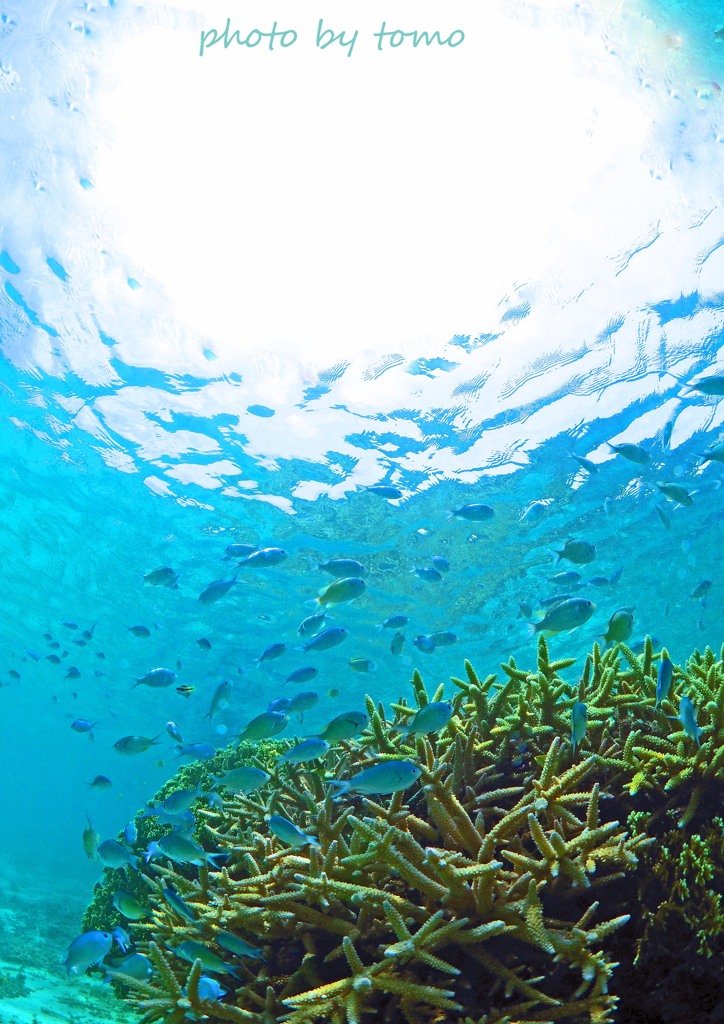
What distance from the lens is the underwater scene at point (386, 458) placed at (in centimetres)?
312

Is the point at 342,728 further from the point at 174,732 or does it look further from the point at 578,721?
the point at 174,732

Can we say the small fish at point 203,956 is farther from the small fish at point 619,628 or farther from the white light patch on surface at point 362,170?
the white light patch on surface at point 362,170

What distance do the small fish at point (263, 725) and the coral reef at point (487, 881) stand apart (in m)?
1.05

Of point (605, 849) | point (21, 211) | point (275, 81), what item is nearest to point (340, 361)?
point (275, 81)

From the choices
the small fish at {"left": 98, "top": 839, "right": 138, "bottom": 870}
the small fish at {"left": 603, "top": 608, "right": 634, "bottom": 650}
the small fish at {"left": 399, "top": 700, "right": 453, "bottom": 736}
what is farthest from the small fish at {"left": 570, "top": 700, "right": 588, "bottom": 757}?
the small fish at {"left": 98, "top": 839, "right": 138, "bottom": 870}

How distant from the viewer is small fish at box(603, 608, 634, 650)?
508 centimetres

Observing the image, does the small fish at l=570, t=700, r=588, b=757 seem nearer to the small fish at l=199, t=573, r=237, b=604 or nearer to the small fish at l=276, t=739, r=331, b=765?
the small fish at l=276, t=739, r=331, b=765

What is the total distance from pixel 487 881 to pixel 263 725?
298 centimetres

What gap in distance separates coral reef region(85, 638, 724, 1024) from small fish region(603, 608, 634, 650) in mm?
564

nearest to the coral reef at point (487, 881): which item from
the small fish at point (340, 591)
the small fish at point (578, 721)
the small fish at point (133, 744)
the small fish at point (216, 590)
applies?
the small fish at point (578, 721)

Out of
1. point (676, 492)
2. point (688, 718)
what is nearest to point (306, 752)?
point (688, 718)

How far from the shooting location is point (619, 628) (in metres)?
5.13

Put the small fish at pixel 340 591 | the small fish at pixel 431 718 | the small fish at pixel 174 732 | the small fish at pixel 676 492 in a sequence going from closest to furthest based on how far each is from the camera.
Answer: the small fish at pixel 431 718
the small fish at pixel 340 591
the small fish at pixel 676 492
the small fish at pixel 174 732

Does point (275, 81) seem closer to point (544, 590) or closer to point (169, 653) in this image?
point (544, 590)
